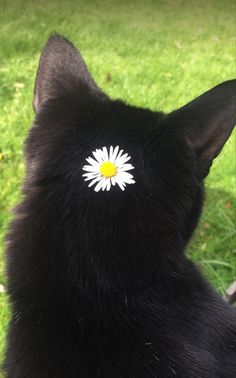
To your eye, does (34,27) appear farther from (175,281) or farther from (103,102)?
(175,281)

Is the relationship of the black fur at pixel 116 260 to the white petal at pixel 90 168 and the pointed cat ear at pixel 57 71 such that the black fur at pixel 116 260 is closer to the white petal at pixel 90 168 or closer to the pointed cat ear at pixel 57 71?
the white petal at pixel 90 168

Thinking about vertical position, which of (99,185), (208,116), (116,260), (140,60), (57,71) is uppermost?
(140,60)

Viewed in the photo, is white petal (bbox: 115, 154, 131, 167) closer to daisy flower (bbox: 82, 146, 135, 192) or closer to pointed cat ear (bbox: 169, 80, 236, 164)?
daisy flower (bbox: 82, 146, 135, 192)

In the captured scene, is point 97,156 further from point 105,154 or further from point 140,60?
point 140,60

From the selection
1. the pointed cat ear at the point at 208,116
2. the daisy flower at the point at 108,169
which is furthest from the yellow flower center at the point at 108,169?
the pointed cat ear at the point at 208,116

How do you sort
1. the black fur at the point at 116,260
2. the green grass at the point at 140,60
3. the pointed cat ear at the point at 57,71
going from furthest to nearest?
1. the green grass at the point at 140,60
2. the pointed cat ear at the point at 57,71
3. the black fur at the point at 116,260

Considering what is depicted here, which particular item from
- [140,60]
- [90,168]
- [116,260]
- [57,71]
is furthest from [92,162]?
[140,60]

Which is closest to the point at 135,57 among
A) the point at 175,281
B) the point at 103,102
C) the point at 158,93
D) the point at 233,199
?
the point at 158,93
